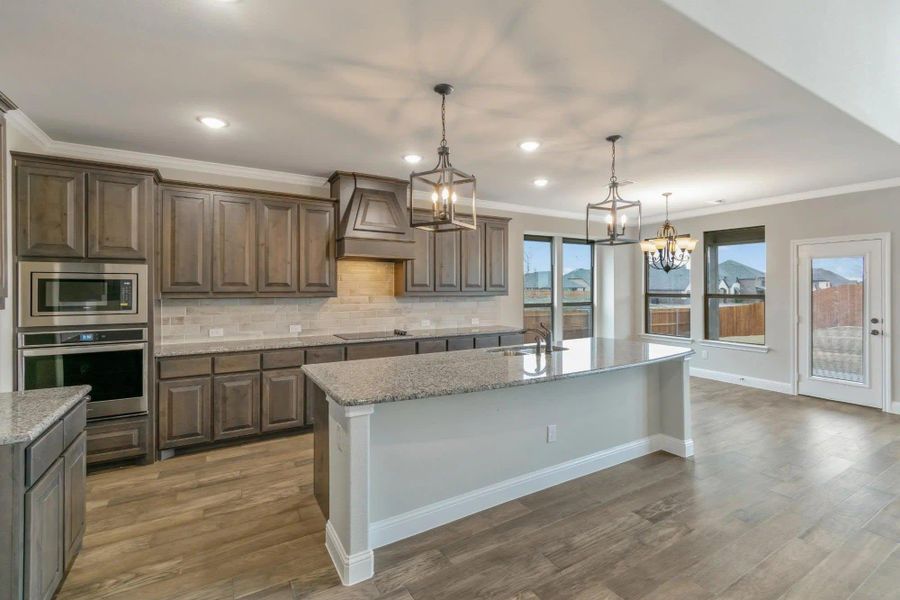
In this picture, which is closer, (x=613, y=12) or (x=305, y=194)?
(x=613, y=12)

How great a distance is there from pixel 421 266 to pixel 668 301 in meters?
4.46

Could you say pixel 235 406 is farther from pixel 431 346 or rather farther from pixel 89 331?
pixel 431 346

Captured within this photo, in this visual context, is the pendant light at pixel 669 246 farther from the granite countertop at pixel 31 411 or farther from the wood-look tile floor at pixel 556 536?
the granite countertop at pixel 31 411

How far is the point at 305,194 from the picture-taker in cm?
460

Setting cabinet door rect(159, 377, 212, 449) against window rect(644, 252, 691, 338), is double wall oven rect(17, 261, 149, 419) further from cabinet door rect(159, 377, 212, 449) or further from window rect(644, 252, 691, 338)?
window rect(644, 252, 691, 338)

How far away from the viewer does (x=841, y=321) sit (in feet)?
16.8

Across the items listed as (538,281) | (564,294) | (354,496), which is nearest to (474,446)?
(354,496)

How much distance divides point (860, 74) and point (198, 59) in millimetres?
4315

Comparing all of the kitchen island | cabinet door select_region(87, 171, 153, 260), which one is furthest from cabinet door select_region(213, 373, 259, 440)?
the kitchen island

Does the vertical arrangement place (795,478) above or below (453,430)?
below

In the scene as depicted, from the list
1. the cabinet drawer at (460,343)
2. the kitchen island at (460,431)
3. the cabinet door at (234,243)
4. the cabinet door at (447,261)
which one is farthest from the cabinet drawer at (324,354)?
the cabinet door at (447,261)

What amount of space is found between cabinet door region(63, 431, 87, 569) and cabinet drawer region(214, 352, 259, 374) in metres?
1.48

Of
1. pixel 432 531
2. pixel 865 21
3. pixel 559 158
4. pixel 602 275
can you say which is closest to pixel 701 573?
pixel 432 531

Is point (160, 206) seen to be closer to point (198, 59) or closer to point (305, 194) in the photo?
point (305, 194)
